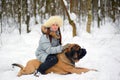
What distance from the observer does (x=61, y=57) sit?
567 centimetres

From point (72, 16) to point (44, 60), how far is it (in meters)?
7.14

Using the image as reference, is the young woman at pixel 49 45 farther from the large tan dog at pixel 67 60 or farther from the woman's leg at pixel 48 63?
the large tan dog at pixel 67 60

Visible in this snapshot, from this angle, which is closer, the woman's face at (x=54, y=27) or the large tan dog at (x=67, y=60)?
the large tan dog at (x=67, y=60)

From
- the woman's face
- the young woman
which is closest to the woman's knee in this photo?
the young woman

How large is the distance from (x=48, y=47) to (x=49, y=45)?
6 cm

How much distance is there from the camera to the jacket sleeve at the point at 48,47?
5633mm

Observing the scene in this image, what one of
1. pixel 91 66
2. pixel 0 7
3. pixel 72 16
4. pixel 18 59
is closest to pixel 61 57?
pixel 91 66

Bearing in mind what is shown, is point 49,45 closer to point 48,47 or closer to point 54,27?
point 48,47

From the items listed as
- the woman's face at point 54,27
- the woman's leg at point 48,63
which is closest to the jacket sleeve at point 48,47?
the woman's leg at point 48,63

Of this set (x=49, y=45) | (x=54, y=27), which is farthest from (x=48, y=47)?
(x=54, y=27)

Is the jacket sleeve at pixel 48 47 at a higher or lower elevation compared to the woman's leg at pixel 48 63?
higher

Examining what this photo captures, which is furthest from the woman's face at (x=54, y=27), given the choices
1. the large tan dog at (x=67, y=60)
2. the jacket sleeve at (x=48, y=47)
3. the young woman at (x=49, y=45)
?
the large tan dog at (x=67, y=60)

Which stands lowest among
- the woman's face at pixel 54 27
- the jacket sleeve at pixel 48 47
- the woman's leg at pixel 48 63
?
the woman's leg at pixel 48 63

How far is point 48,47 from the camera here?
5652 millimetres
